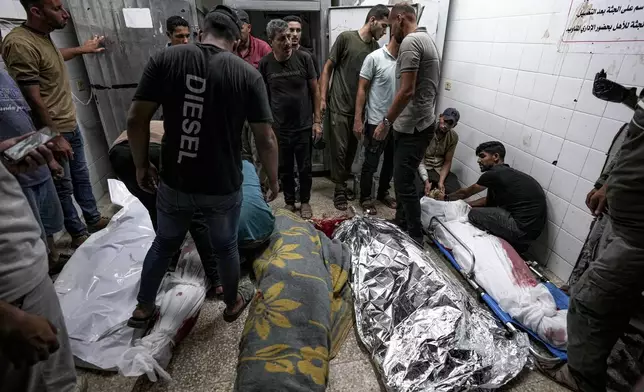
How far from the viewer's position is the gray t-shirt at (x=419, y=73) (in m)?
1.80

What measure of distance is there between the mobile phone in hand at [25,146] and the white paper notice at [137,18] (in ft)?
7.20

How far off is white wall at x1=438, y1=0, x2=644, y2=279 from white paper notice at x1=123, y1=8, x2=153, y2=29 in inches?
108

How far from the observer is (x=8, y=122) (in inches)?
58.9

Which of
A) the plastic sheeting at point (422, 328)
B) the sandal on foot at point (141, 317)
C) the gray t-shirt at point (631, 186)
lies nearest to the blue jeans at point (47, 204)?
the sandal on foot at point (141, 317)

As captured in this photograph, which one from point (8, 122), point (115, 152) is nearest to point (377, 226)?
point (115, 152)

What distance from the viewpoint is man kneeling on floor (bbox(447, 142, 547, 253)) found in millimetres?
2088

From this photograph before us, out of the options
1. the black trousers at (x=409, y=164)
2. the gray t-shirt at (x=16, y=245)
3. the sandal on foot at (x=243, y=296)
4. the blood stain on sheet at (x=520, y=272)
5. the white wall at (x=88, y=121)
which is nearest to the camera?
the gray t-shirt at (x=16, y=245)

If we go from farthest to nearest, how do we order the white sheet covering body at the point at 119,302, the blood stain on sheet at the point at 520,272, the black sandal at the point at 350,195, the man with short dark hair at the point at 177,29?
the black sandal at the point at 350,195 → the man with short dark hair at the point at 177,29 → the blood stain on sheet at the point at 520,272 → the white sheet covering body at the point at 119,302

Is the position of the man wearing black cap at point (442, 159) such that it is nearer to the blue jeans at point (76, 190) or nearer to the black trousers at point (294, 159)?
the black trousers at point (294, 159)

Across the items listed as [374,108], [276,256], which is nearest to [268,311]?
[276,256]

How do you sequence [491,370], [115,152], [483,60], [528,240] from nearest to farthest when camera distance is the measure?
[491,370] → [115,152] → [528,240] → [483,60]

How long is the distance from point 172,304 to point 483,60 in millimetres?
2883

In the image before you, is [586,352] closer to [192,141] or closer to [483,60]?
[192,141]

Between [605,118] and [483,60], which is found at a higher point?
[483,60]
